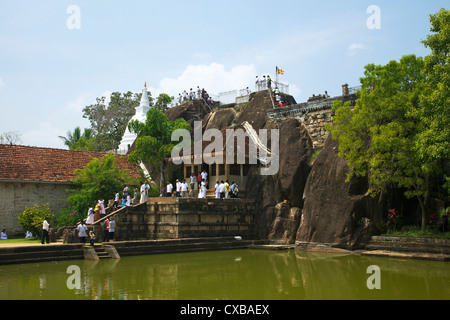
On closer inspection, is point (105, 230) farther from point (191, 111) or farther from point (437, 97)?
point (191, 111)

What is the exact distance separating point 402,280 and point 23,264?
42.1 ft

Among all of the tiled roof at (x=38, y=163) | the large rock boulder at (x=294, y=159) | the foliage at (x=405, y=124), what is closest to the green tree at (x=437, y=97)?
the foliage at (x=405, y=124)

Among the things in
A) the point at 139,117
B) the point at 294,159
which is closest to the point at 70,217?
the point at 294,159

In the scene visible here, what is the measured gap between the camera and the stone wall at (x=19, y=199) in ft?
79.7

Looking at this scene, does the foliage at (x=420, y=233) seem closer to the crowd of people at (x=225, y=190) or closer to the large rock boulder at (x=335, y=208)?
the large rock boulder at (x=335, y=208)

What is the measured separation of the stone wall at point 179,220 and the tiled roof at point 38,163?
6248mm

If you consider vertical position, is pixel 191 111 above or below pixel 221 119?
above

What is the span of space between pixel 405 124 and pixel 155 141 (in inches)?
630

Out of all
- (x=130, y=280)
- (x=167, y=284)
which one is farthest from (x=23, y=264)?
(x=167, y=284)

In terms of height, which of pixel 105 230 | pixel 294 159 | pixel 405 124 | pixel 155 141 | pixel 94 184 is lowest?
pixel 105 230

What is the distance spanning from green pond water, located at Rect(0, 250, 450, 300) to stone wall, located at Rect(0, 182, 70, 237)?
9381 millimetres

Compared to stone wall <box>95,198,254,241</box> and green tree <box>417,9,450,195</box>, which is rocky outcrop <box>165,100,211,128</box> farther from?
green tree <box>417,9,450,195</box>

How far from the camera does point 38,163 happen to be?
86.7 ft

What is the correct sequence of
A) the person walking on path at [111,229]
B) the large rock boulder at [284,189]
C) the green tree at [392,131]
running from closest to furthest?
the green tree at [392,131] < the person walking on path at [111,229] < the large rock boulder at [284,189]
